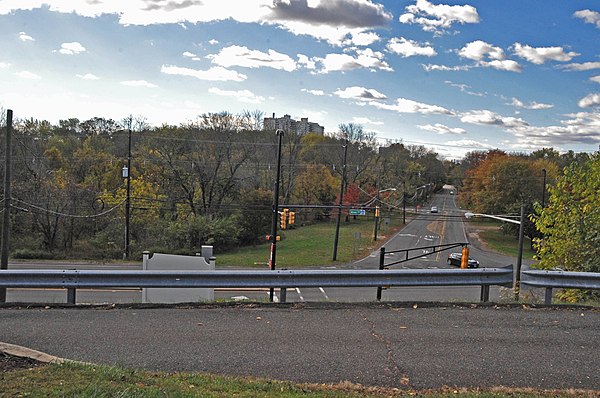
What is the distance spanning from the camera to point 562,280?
8852 millimetres

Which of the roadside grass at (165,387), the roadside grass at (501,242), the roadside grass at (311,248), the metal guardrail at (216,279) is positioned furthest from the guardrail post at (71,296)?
the roadside grass at (501,242)

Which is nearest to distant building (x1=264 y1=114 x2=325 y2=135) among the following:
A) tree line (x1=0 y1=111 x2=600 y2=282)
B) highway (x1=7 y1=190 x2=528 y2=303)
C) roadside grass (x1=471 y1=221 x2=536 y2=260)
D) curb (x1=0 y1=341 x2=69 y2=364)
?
tree line (x1=0 y1=111 x2=600 y2=282)

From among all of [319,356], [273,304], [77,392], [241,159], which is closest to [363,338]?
[319,356]

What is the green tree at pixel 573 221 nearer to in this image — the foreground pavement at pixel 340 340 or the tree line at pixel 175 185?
the foreground pavement at pixel 340 340

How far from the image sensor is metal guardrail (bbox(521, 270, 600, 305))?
8.74 m

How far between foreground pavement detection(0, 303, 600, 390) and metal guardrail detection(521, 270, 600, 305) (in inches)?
16.1

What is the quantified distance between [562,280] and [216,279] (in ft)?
19.5

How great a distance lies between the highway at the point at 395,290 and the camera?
22.4 metres

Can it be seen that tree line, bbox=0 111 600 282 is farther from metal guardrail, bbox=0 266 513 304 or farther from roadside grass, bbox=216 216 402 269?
metal guardrail, bbox=0 266 513 304

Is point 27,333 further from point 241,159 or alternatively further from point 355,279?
point 241,159

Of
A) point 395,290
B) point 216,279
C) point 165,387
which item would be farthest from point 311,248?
point 165,387

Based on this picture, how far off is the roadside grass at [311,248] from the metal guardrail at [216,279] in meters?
29.2

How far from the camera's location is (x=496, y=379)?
219 inches

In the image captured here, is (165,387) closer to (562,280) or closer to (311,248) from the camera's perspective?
(562,280)
